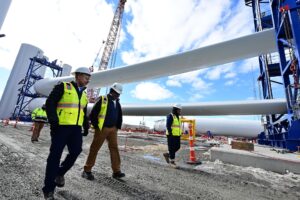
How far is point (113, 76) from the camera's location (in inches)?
425

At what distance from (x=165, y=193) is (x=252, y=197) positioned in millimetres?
1180

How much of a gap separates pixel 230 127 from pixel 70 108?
23.2m

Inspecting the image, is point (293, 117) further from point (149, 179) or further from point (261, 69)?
point (261, 69)

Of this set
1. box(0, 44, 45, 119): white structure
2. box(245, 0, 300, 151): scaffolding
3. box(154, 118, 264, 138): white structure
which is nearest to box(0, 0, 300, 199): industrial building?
box(245, 0, 300, 151): scaffolding

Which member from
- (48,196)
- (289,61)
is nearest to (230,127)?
(289,61)

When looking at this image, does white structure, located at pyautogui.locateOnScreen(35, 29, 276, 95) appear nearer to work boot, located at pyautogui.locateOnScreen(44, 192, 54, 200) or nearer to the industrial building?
the industrial building

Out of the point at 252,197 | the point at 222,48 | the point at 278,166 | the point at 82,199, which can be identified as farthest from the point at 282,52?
the point at 82,199

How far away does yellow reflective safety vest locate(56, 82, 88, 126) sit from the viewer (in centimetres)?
218

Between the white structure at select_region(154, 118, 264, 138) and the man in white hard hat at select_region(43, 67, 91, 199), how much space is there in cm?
2060

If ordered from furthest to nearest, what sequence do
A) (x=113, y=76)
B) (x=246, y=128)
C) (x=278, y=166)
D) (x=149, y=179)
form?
1. (x=246, y=128)
2. (x=113, y=76)
3. (x=278, y=166)
4. (x=149, y=179)

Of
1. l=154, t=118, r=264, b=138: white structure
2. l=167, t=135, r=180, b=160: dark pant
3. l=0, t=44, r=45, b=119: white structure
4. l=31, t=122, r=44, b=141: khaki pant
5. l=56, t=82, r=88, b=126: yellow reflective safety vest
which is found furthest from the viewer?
l=0, t=44, r=45, b=119: white structure

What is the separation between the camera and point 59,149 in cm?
210

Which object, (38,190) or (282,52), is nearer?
(38,190)

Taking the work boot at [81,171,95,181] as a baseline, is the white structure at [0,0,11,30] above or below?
above
